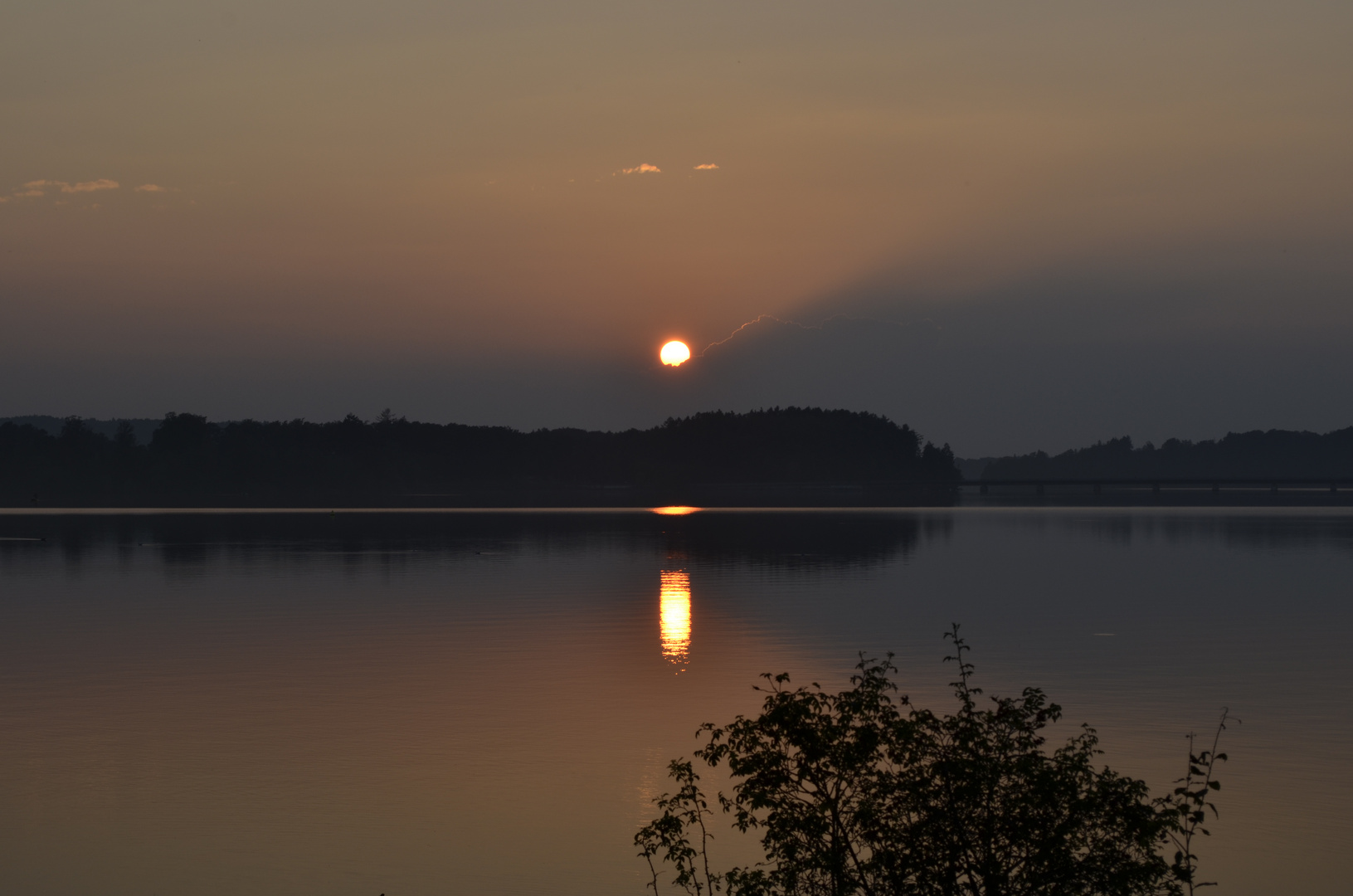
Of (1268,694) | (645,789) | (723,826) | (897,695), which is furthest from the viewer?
(1268,694)

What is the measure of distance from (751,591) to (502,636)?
18768 mm

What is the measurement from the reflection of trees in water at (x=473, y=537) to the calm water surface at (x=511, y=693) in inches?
383

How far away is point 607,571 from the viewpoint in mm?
72438

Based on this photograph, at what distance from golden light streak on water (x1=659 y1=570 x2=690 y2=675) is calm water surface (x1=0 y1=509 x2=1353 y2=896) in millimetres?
Result: 257

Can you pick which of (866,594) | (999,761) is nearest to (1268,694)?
(999,761)

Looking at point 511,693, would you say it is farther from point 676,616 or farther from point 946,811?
point 946,811

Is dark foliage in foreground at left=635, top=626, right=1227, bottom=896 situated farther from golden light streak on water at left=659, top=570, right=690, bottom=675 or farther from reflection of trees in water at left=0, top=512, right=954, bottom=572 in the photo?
reflection of trees in water at left=0, top=512, right=954, bottom=572

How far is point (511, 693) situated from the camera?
103 feet

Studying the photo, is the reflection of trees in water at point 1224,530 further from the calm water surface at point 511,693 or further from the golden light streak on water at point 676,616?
the golden light streak on water at point 676,616

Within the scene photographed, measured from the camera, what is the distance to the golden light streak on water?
38219 millimetres

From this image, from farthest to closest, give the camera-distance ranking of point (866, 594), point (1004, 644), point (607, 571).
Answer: point (607, 571) → point (866, 594) → point (1004, 644)

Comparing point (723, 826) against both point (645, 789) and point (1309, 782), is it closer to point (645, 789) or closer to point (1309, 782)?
point (645, 789)

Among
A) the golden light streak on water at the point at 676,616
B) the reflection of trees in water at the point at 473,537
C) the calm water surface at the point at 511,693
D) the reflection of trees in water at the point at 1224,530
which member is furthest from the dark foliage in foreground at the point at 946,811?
the reflection of trees in water at the point at 1224,530

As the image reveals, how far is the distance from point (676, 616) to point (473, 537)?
66.5 metres
